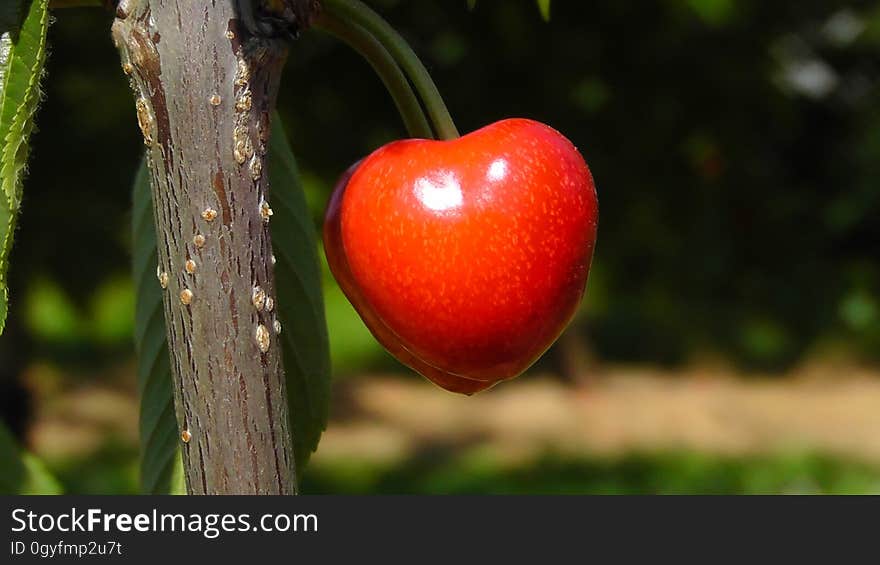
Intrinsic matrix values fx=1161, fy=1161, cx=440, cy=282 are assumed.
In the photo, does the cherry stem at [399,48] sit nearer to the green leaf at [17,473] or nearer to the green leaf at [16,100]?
the green leaf at [16,100]

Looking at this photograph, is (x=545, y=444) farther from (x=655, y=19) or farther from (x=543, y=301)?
(x=543, y=301)

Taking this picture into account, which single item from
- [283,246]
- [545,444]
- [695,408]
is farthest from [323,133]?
[695,408]

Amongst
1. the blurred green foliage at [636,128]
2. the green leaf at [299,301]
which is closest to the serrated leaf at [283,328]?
the green leaf at [299,301]

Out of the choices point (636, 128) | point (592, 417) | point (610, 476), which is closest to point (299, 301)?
point (636, 128)

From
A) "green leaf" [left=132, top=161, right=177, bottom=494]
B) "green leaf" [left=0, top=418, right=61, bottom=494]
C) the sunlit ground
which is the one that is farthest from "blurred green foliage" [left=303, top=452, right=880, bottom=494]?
"green leaf" [left=132, top=161, right=177, bottom=494]

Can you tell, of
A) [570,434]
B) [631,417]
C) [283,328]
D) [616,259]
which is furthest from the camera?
[631,417]

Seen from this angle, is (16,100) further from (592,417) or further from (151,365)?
(592,417)

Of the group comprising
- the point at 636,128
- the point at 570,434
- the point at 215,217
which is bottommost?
the point at 215,217
